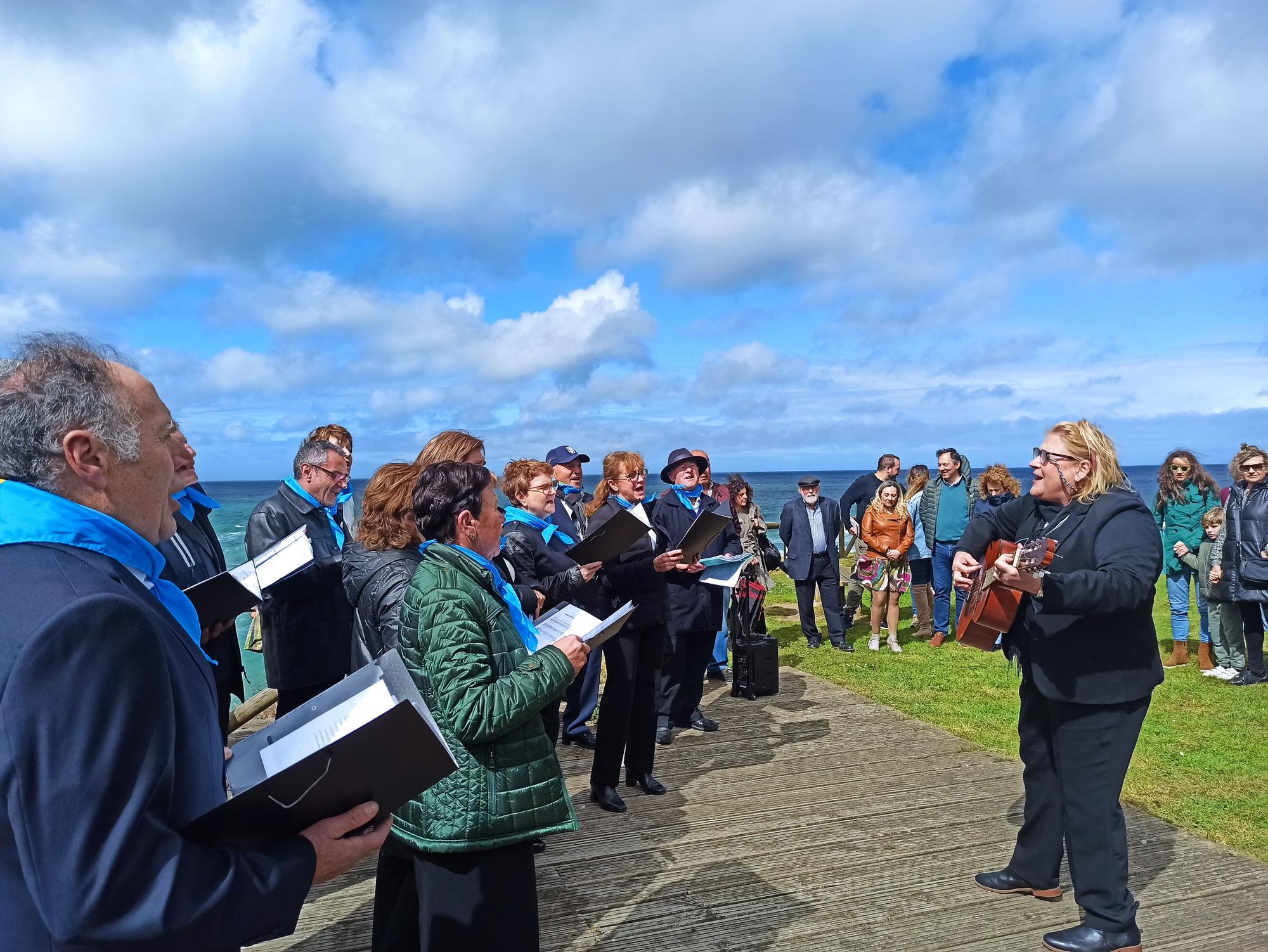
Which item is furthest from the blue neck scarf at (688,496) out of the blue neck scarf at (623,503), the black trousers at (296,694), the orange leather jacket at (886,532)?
the orange leather jacket at (886,532)

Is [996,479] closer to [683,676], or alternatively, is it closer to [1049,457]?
[683,676]

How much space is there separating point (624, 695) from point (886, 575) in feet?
20.5

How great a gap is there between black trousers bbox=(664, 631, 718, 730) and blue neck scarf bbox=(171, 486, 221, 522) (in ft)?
11.7

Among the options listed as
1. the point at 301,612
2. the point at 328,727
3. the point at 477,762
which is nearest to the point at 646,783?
the point at 301,612

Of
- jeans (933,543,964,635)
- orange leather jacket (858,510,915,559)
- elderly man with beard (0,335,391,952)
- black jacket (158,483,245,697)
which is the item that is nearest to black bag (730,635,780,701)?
orange leather jacket (858,510,915,559)

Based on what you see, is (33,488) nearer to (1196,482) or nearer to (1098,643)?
(1098,643)

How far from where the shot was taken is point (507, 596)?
9.48ft

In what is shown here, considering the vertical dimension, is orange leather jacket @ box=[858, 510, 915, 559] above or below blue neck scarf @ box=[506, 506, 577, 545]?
below

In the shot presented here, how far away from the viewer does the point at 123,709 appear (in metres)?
1.26

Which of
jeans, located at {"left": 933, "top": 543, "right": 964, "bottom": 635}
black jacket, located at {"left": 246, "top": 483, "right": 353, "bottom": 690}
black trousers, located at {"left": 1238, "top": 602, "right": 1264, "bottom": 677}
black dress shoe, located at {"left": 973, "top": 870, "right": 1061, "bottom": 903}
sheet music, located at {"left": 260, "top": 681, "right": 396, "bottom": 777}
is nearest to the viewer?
sheet music, located at {"left": 260, "top": 681, "right": 396, "bottom": 777}

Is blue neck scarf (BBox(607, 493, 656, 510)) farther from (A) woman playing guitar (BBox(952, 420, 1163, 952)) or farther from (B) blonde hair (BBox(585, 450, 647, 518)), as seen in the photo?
(A) woman playing guitar (BBox(952, 420, 1163, 952))

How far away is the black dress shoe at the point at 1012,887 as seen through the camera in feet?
13.4

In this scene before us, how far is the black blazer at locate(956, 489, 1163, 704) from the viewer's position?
341cm

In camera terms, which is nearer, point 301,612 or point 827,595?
point 301,612
